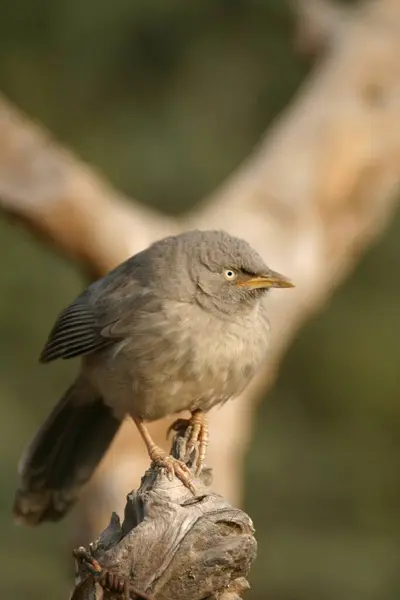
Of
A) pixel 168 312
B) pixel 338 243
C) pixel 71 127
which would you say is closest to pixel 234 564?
pixel 168 312

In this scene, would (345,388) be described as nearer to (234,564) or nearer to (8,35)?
(8,35)

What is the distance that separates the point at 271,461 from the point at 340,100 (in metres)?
5.63

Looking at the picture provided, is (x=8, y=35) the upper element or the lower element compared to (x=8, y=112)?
upper

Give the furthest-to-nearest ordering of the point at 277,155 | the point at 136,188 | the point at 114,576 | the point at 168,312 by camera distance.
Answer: the point at 136,188, the point at 277,155, the point at 168,312, the point at 114,576

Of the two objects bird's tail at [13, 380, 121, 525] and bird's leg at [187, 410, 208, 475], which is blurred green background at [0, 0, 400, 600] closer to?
bird's tail at [13, 380, 121, 525]

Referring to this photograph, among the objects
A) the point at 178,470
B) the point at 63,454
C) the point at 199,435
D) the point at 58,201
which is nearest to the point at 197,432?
the point at 199,435

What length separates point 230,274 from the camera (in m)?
4.06

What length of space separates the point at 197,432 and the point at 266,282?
58cm

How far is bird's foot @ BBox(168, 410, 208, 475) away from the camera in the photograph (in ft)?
11.1

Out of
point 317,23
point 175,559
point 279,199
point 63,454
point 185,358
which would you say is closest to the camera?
point 175,559

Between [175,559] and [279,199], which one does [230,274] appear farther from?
[279,199]

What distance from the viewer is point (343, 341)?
12484 millimetres

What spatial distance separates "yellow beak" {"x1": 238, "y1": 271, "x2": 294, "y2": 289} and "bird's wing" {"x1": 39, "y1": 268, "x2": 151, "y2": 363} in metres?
0.35

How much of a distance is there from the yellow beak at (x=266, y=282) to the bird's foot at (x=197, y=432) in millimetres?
481
